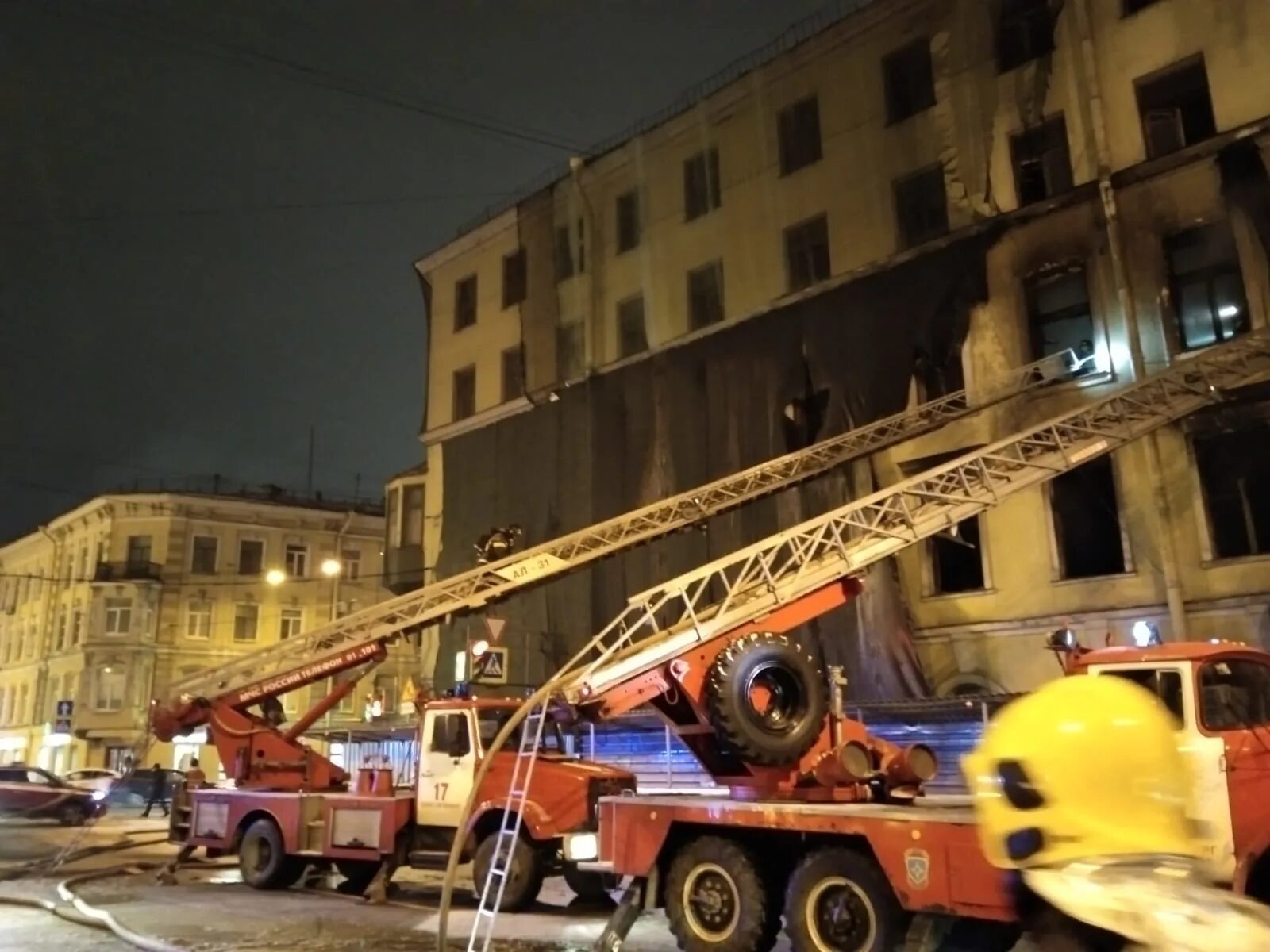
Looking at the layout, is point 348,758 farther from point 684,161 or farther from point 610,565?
point 684,161

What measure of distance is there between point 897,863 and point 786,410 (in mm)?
14656

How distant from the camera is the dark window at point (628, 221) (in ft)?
89.6

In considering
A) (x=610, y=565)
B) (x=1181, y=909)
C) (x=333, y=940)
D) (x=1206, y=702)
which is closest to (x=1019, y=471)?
(x=1206, y=702)

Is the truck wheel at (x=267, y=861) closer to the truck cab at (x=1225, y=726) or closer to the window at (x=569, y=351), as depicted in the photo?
the truck cab at (x=1225, y=726)

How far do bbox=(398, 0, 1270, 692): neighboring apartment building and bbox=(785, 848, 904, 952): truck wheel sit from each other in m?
10.5

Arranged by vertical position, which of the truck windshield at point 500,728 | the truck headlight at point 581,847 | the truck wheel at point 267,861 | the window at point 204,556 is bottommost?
the truck wheel at point 267,861

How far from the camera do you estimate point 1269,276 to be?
16.1 meters

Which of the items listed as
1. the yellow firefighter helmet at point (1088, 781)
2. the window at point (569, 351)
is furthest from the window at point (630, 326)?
the yellow firefighter helmet at point (1088, 781)

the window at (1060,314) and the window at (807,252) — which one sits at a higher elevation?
the window at (807,252)

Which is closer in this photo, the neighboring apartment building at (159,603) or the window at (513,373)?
the window at (513,373)

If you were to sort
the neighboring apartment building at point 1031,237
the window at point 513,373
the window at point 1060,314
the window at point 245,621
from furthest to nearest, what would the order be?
the window at point 245,621 → the window at point 513,373 → the window at point 1060,314 → the neighboring apartment building at point 1031,237

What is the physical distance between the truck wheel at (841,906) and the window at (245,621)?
47.3m

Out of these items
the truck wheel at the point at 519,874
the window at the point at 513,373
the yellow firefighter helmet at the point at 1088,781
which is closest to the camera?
the yellow firefighter helmet at the point at 1088,781

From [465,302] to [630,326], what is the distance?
307 inches
